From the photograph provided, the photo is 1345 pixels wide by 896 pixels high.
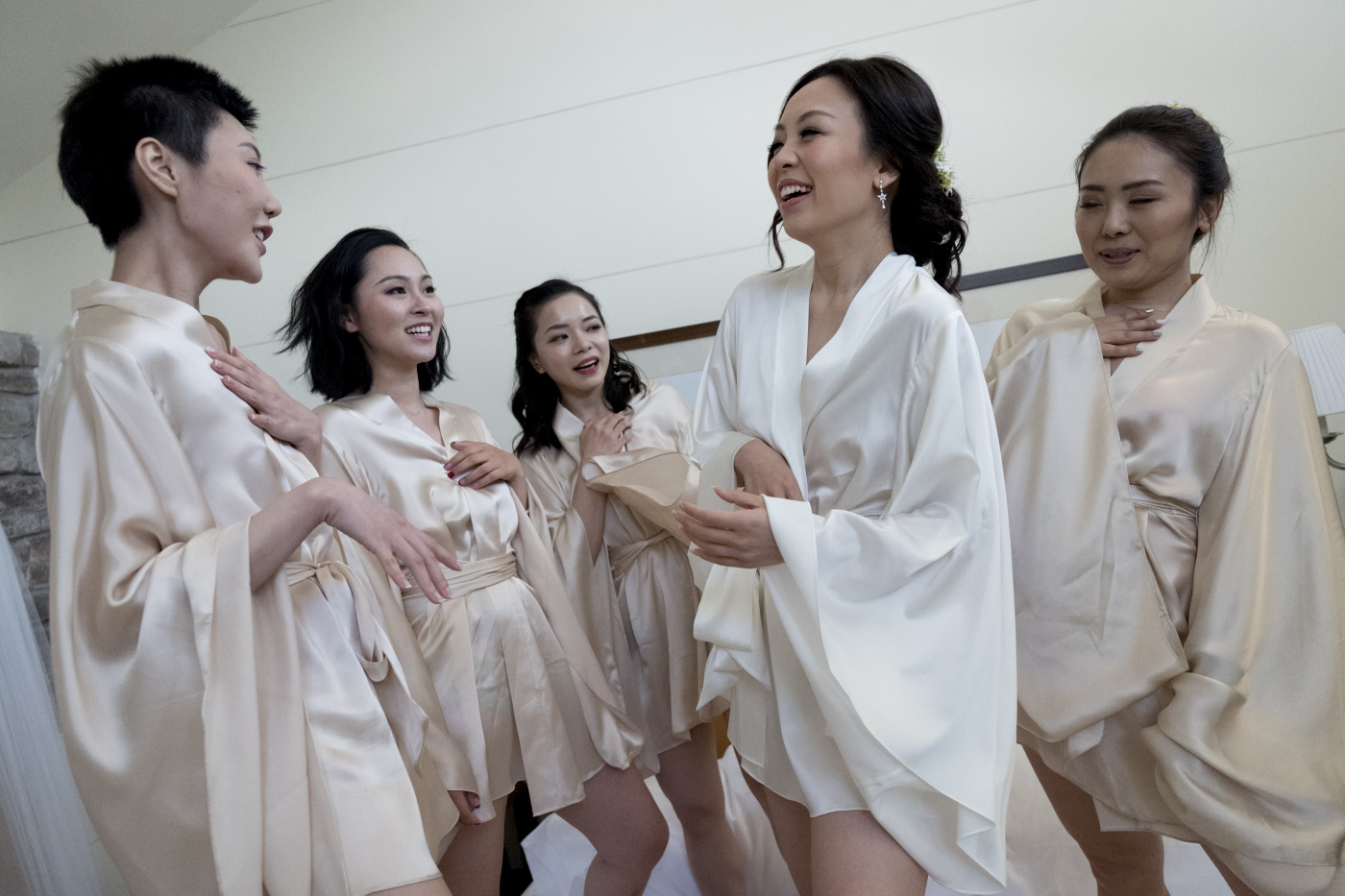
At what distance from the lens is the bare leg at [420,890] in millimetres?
1107

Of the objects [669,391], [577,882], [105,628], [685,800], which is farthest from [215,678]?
[577,882]

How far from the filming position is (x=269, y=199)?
1360mm

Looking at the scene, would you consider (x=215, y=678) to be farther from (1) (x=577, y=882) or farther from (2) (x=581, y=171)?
(2) (x=581, y=171)

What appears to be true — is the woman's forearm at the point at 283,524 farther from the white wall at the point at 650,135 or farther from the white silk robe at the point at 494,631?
the white wall at the point at 650,135

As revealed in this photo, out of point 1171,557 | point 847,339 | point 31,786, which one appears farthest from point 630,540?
point 31,786

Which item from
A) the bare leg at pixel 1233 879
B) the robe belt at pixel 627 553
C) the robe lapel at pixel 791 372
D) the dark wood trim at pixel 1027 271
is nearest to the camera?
the robe lapel at pixel 791 372

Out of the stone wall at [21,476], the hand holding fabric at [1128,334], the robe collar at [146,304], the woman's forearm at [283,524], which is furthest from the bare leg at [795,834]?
the stone wall at [21,476]

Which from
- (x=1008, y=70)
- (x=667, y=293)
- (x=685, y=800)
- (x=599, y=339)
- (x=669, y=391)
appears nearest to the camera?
(x=685, y=800)

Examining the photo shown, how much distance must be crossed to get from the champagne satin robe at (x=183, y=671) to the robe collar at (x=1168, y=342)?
126 cm

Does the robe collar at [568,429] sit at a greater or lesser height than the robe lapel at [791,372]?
lesser

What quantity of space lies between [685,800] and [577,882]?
55 centimetres

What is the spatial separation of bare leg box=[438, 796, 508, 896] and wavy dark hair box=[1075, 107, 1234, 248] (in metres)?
1.63

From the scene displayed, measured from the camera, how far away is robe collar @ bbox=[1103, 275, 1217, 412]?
5.07 ft

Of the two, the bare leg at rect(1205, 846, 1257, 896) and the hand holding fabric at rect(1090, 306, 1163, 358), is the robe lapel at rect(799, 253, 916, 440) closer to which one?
the hand holding fabric at rect(1090, 306, 1163, 358)
